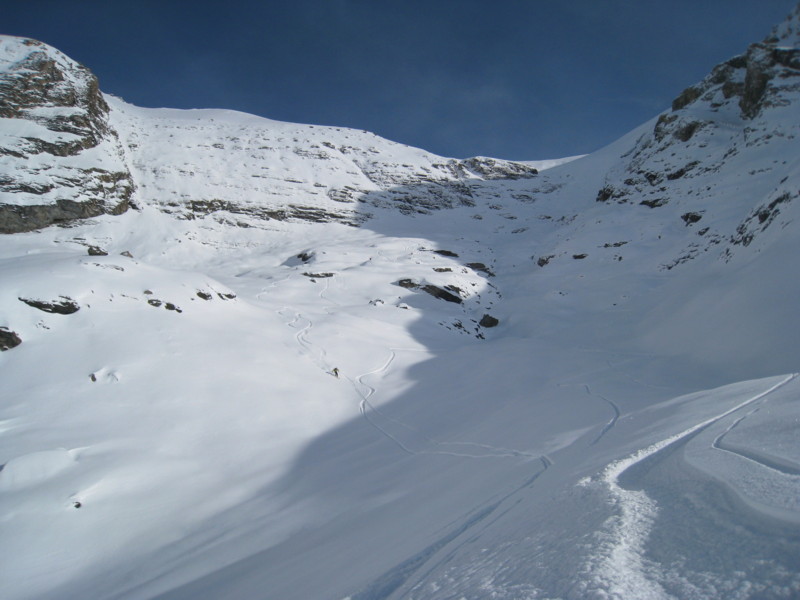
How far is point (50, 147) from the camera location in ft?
90.1

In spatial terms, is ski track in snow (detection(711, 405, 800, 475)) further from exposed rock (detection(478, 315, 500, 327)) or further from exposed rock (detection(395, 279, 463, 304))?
exposed rock (detection(395, 279, 463, 304))

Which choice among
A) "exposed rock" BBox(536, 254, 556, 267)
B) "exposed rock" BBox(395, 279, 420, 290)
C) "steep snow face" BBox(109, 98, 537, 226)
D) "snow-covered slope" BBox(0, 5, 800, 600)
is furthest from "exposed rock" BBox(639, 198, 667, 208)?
"steep snow face" BBox(109, 98, 537, 226)

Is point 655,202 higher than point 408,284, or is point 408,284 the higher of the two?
point 655,202

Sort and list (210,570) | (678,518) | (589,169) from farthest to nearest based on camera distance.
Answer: (589,169) → (210,570) → (678,518)

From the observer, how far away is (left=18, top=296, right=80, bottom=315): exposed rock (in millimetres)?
7987

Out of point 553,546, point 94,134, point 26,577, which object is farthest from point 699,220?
point 94,134

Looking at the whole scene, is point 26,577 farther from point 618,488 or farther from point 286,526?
point 618,488

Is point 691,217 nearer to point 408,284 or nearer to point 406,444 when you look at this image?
point 408,284

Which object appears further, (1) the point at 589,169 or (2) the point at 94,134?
(1) the point at 589,169

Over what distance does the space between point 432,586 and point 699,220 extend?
25167mm

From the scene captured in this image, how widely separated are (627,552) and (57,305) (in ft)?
34.6

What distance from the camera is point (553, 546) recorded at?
5.04 feet

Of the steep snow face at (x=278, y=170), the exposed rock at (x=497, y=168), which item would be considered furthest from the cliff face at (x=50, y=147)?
the exposed rock at (x=497, y=168)

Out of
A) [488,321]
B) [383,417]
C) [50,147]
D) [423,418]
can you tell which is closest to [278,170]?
[50,147]
